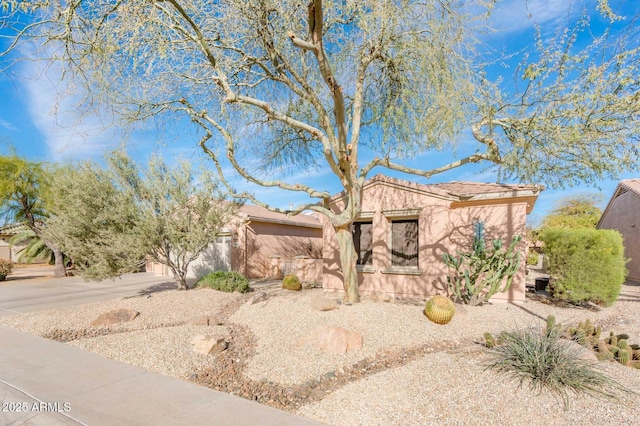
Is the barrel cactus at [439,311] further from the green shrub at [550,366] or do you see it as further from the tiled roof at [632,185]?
the tiled roof at [632,185]

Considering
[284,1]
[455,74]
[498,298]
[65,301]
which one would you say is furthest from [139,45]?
[498,298]

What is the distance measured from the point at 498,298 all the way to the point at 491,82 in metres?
6.23

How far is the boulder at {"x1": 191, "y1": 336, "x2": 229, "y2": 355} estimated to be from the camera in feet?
17.4

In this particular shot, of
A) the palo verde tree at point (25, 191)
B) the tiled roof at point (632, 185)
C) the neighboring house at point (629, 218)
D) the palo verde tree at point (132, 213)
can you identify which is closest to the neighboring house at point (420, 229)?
the palo verde tree at point (132, 213)

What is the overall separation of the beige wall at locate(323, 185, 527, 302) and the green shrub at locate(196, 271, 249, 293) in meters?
3.20

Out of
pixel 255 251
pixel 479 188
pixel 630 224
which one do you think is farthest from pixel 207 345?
pixel 630 224

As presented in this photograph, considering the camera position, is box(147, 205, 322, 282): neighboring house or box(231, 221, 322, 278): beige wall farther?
box(231, 221, 322, 278): beige wall

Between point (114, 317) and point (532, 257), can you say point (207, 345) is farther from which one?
point (532, 257)

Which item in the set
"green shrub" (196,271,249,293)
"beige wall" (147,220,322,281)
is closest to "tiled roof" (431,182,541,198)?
"beige wall" (147,220,322,281)

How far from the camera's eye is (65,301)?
35.1 ft

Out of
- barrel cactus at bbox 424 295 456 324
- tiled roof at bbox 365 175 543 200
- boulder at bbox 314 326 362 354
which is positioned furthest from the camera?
tiled roof at bbox 365 175 543 200

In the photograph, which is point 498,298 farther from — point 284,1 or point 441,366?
point 284,1

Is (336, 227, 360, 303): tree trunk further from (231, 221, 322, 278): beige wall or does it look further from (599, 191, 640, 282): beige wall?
(599, 191, 640, 282): beige wall

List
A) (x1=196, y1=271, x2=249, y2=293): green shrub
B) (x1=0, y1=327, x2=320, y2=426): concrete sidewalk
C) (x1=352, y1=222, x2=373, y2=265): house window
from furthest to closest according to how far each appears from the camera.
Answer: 1. (x1=352, y1=222, x2=373, y2=265): house window
2. (x1=196, y1=271, x2=249, y2=293): green shrub
3. (x1=0, y1=327, x2=320, y2=426): concrete sidewalk
